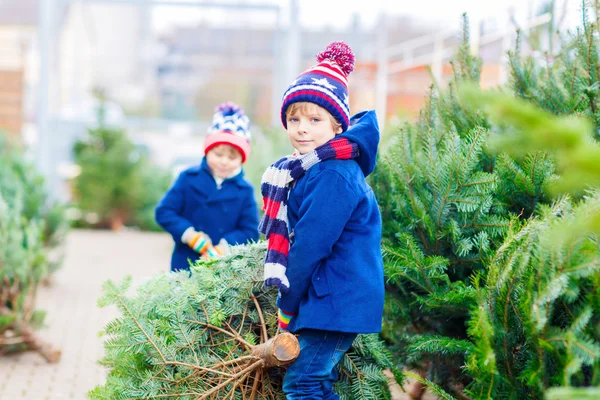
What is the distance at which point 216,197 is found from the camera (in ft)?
15.4

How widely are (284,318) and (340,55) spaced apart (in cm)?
116

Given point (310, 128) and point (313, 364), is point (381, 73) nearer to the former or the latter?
point (310, 128)

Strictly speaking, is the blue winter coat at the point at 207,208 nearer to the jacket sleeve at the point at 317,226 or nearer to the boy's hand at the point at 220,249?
the boy's hand at the point at 220,249

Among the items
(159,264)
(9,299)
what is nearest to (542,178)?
(9,299)

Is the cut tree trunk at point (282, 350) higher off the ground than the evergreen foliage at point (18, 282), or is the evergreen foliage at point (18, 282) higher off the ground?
→ the cut tree trunk at point (282, 350)

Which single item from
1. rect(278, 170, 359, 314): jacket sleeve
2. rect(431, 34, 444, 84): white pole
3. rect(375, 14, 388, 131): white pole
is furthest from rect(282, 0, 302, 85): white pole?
rect(278, 170, 359, 314): jacket sleeve

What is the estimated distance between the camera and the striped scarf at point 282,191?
287 centimetres

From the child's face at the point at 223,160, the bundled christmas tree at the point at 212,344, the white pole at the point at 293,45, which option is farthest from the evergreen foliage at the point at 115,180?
the bundled christmas tree at the point at 212,344

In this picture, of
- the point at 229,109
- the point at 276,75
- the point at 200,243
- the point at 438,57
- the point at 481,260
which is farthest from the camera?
the point at 276,75

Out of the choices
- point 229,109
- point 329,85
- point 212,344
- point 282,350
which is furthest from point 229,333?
point 229,109

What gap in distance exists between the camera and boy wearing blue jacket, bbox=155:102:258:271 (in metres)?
4.68

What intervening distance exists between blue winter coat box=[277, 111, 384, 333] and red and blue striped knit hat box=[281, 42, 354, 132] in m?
0.12

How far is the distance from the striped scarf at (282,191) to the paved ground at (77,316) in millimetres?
1943

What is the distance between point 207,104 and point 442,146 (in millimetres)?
12134
